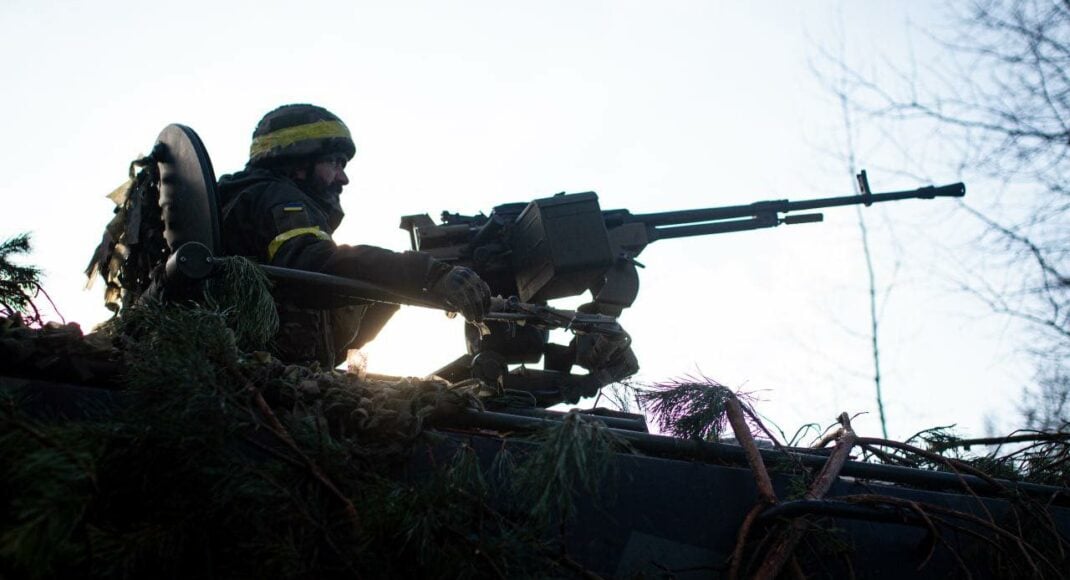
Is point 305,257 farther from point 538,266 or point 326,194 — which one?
point 538,266

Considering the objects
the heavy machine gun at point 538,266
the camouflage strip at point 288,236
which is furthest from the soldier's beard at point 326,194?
the heavy machine gun at point 538,266

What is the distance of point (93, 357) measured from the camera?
224 centimetres

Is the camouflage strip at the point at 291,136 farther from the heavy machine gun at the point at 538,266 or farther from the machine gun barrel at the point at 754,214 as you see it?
the machine gun barrel at the point at 754,214

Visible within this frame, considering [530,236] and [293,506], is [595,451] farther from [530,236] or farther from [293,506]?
[530,236]

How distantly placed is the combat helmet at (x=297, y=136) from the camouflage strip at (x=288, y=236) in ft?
2.39

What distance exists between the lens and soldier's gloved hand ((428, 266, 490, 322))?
4.01 meters

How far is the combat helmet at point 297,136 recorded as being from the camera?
15.6 ft

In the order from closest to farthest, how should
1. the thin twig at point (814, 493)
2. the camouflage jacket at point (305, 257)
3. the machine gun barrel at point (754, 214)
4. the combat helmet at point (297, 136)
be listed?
1. the thin twig at point (814, 493)
2. the camouflage jacket at point (305, 257)
3. the combat helmet at point (297, 136)
4. the machine gun barrel at point (754, 214)

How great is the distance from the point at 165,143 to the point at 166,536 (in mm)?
2466

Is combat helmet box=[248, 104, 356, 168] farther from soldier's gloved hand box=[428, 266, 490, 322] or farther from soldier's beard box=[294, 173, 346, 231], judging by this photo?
soldier's gloved hand box=[428, 266, 490, 322]

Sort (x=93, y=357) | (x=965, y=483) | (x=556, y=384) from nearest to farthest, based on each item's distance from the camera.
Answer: (x=93, y=357)
(x=965, y=483)
(x=556, y=384)

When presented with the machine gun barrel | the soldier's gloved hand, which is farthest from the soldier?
the machine gun barrel

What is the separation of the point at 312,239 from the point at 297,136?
2.86 feet

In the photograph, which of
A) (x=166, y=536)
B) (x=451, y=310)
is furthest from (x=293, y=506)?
(x=451, y=310)
